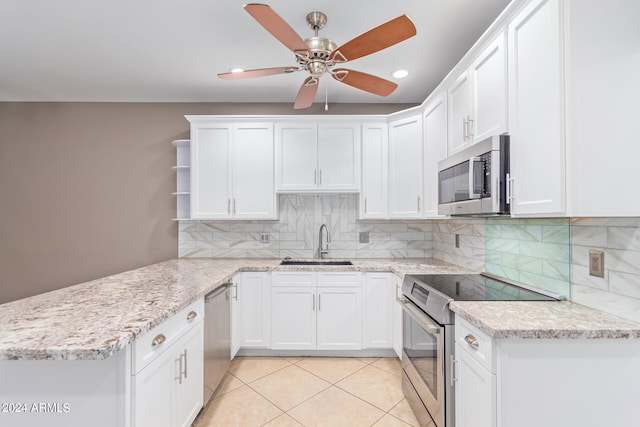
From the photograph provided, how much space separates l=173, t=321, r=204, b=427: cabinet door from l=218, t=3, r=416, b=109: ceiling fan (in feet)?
5.17

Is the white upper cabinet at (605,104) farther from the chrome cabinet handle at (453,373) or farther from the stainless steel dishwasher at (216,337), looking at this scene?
the stainless steel dishwasher at (216,337)

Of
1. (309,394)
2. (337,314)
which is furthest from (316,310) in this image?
(309,394)

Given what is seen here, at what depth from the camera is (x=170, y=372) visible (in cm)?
149

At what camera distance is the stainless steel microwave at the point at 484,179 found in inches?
60.8

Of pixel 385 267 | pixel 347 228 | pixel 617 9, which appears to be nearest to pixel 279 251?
pixel 347 228

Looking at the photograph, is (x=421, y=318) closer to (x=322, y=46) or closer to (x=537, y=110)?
(x=537, y=110)

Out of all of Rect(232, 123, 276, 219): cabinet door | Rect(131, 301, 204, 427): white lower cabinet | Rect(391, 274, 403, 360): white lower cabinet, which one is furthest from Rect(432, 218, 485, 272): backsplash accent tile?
Rect(131, 301, 204, 427): white lower cabinet

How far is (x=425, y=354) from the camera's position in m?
1.81

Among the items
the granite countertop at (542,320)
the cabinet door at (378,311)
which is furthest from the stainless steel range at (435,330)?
the cabinet door at (378,311)

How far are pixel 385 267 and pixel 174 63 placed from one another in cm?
253

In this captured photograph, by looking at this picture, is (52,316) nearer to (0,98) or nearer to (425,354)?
(425,354)

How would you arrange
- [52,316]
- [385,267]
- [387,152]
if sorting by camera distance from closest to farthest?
[52,316], [385,267], [387,152]

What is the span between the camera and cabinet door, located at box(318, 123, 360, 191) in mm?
3096

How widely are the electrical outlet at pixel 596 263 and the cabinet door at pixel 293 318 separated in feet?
6.40
